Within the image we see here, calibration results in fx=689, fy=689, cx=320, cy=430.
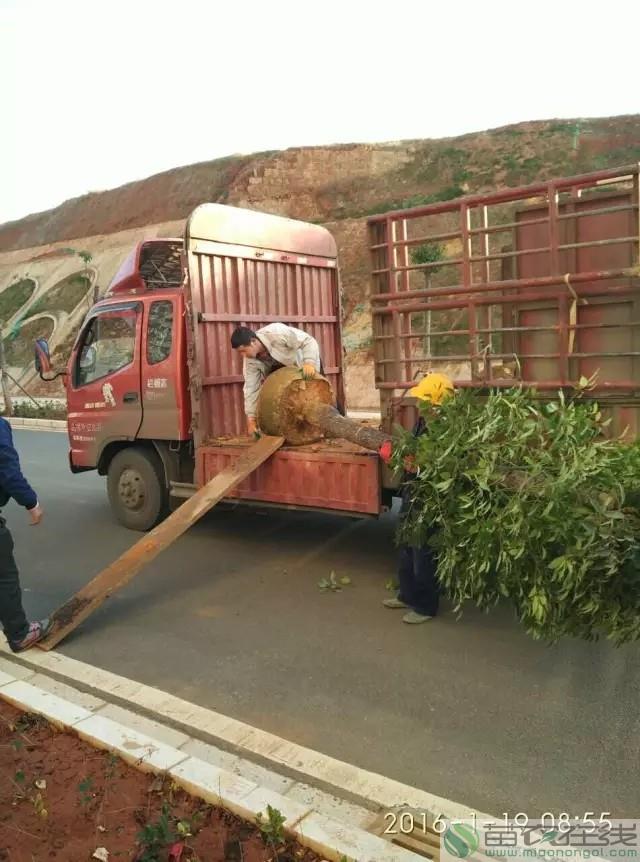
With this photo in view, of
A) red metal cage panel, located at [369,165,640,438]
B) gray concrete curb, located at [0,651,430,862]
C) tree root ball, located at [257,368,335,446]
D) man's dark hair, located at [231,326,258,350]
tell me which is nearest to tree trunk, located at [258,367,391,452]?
tree root ball, located at [257,368,335,446]

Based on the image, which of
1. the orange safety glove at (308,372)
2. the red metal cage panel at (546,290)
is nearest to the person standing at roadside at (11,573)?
the orange safety glove at (308,372)

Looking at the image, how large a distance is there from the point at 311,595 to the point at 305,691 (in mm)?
1498

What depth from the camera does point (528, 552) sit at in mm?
3373

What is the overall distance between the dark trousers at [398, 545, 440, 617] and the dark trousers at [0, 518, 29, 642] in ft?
8.33

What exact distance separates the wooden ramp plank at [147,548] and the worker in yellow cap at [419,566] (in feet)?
4.01

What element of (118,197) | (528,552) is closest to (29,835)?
(528,552)

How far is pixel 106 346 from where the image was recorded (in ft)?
23.3

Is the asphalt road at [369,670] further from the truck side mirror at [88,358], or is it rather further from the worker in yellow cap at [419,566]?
the truck side mirror at [88,358]

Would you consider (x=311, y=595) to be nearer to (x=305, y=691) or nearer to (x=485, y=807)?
(x=305, y=691)

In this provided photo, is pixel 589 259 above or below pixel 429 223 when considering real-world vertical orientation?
below

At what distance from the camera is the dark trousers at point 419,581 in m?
4.63

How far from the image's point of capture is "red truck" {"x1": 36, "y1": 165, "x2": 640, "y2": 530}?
13.6 feet

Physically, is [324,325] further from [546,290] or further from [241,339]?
[546,290]

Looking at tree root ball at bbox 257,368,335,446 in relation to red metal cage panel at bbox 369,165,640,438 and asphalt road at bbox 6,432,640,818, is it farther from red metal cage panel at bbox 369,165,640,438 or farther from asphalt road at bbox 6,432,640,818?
asphalt road at bbox 6,432,640,818
